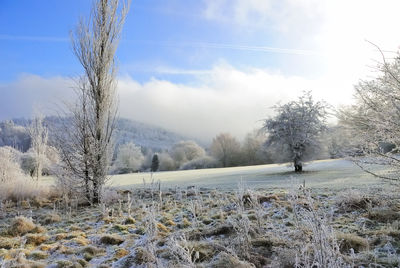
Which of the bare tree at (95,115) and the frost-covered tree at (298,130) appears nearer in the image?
the bare tree at (95,115)

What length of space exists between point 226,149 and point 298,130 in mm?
33300

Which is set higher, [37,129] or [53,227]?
[37,129]

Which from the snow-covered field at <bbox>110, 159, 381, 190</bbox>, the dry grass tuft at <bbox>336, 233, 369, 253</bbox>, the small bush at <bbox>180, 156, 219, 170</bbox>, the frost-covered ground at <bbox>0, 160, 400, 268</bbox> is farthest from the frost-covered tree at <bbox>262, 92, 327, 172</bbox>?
the small bush at <bbox>180, 156, 219, 170</bbox>

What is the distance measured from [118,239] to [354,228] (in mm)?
4435

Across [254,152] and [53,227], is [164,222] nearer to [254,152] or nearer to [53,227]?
[53,227]

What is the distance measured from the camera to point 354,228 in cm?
493

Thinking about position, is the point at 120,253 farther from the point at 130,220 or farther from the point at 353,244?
the point at 353,244

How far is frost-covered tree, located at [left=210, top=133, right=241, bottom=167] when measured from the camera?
52.6 m

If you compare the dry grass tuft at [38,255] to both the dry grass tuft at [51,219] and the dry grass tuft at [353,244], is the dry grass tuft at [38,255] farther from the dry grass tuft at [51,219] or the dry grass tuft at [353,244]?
the dry grass tuft at [353,244]

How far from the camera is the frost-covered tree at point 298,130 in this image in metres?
20.5

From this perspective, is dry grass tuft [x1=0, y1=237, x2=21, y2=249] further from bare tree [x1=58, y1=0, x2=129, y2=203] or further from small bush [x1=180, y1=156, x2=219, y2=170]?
small bush [x1=180, y1=156, x2=219, y2=170]

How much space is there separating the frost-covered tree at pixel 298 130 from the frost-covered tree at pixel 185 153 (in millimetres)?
39262

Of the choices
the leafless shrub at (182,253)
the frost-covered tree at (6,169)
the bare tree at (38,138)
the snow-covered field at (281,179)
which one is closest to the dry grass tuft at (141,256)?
the leafless shrub at (182,253)

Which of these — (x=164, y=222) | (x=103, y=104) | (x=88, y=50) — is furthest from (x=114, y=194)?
(x=88, y=50)
